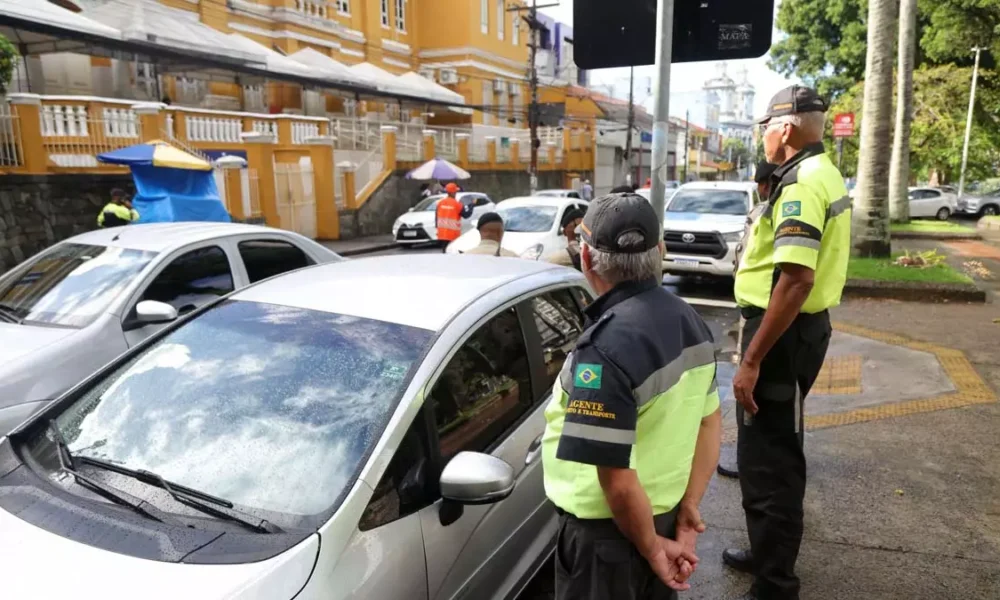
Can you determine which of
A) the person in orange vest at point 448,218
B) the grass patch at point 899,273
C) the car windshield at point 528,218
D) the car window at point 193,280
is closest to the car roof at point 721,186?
the grass patch at point 899,273

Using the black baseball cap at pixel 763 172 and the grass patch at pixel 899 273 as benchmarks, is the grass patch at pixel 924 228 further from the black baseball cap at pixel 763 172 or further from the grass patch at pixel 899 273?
the black baseball cap at pixel 763 172

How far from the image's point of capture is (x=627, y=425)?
166 cm

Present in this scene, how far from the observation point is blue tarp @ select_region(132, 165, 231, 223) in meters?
11.1

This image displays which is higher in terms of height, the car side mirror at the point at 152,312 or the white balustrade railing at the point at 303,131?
the white balustrade railing at the point at 303,131

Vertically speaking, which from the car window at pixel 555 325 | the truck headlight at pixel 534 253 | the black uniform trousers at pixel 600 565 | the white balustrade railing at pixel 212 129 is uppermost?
the white balustrade railing at pixel 212 129

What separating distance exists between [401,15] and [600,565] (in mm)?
37138

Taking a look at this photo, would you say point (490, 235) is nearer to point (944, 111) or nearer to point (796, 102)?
point (796, 102)

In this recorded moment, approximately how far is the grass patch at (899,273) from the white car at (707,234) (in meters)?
1.70

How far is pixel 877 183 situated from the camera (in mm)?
10164

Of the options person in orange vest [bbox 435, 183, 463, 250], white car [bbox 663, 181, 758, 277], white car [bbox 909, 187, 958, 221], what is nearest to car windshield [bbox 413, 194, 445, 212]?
person in orange vest [bbox 435, 183, 463, 250]

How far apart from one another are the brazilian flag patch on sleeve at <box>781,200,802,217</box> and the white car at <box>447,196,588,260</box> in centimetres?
715

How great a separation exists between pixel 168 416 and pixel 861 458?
4.05 m

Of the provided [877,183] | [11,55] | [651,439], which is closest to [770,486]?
[651,439]

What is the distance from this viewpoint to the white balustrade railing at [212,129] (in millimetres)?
16375
